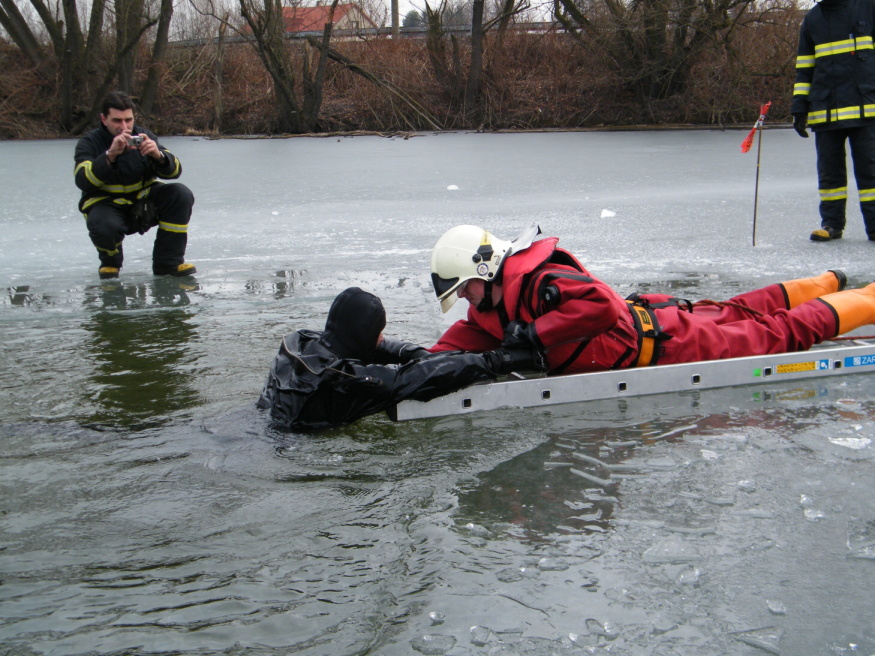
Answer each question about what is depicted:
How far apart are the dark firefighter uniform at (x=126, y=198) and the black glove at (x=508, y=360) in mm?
3539

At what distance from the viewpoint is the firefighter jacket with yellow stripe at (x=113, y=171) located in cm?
597

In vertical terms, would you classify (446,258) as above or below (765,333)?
above

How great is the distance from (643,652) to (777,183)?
837 cm

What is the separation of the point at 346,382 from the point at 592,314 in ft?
3.41

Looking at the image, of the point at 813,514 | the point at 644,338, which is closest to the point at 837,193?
the point at 644,338

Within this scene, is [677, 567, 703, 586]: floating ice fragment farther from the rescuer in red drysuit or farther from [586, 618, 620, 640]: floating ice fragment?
the rescuer in red drysuit

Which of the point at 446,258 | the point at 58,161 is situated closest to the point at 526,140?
the point at 58,161

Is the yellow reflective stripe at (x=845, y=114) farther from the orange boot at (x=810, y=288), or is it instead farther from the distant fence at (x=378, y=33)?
the distant fence at (x=378, y=33)

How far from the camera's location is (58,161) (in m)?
12.1

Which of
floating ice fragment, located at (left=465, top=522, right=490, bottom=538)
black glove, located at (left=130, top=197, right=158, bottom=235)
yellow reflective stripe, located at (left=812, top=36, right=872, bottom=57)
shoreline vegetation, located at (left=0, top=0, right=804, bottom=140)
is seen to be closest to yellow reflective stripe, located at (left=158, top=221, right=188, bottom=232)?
black glove, located at (left=130, top=197, right=158, bottom=235)

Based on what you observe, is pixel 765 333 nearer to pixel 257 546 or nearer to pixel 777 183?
pixel 257 546

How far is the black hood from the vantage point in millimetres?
3451

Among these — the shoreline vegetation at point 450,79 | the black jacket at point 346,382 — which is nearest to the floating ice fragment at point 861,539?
the black jacket at point 346,382

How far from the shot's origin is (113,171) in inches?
235
